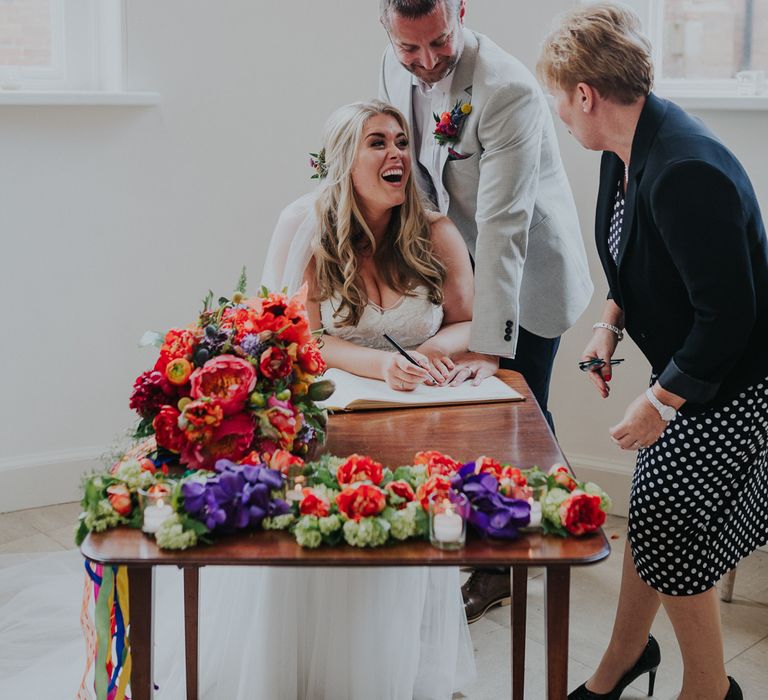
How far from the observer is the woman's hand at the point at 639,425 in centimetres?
180

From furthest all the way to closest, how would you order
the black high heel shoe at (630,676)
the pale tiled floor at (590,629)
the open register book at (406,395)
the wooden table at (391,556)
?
1. the pale tiled floor at (590,629)
2. the black high heel shoe at (630,676)
3. the open register book at (406,395)
4. the wooden table at (391,556)

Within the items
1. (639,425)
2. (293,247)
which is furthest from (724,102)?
(639,425)

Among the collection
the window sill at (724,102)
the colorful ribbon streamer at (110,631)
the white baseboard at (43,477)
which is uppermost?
the window sill at (724,102)

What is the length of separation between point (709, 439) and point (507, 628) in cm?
108

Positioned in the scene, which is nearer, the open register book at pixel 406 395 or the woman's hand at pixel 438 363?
the open register book at pixel 406 395

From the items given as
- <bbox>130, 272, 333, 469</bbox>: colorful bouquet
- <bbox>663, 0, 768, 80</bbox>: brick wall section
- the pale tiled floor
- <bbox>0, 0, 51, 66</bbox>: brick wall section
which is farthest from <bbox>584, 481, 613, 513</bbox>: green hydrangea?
<bbox>0, 0, 51, 66</bbox>: brick wall section

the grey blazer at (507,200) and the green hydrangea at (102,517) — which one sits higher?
the grey blazer at (507,200)

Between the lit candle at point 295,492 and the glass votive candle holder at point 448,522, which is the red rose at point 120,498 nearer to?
the lit candle at point 295,492

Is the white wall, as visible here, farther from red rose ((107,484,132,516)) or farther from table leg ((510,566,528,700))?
red rose ((107,484,132,516))

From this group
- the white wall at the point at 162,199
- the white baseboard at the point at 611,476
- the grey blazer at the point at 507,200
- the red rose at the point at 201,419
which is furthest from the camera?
the white baseboard at the point at 611,476

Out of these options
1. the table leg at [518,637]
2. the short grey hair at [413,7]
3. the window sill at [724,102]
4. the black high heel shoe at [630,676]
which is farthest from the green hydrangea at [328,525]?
the window sill at [724,102]

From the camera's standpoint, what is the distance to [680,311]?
1869mm

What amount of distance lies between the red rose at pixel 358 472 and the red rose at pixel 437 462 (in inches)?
3.3

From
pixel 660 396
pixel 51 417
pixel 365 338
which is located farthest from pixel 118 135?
pixel 660 396
